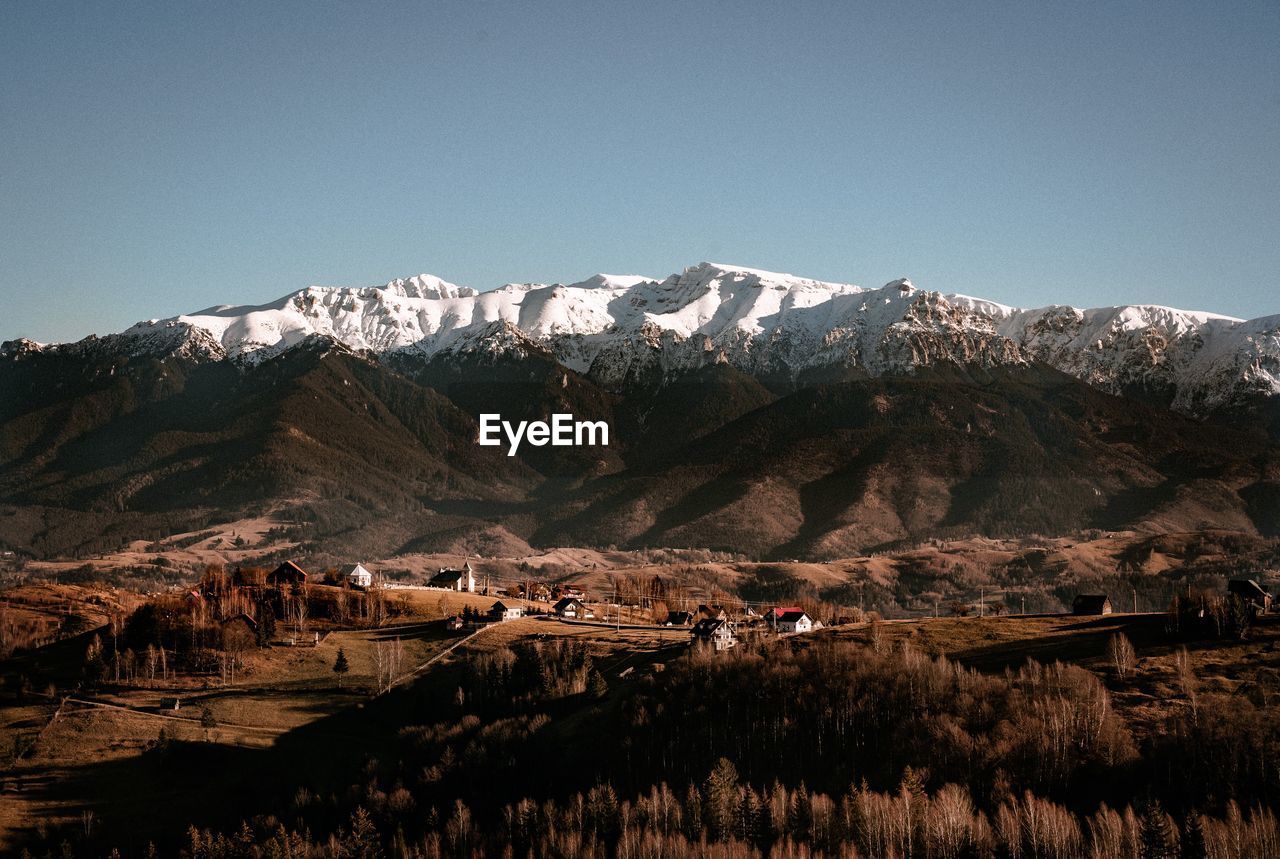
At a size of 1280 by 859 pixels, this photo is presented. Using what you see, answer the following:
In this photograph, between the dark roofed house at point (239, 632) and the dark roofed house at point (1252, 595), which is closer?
the dark roofed house at point (1252, 595)

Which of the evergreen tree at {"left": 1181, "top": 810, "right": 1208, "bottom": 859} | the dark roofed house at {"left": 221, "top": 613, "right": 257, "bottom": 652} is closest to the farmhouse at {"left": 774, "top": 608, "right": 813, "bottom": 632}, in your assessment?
the dark roofed house at {"left": 221, "top": 613, "right": 257, "bottom": 652}

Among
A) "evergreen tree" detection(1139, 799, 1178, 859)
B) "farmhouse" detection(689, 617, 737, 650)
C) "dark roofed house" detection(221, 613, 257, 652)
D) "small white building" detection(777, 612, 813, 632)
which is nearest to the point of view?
"evergreen tree" detection(1139, 799, 1178, 859)

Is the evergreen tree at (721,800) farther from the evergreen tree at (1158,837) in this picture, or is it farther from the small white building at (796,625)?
the small white building at (796,625)

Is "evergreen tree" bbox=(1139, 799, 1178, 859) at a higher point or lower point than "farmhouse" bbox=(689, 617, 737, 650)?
lower

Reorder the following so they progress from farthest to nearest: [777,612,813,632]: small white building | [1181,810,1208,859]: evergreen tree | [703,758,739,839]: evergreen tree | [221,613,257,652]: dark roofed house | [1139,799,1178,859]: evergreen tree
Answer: [777,612,813,632]: small white building < [221,613,257,652]: dark roofed house < [703,758,739,839]: evergreen tree < [1139,799,1178,859]: evergreen tree < [1181,810,1208,859]: evergreen tree

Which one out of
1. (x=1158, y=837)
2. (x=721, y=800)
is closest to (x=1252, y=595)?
(x=1158, y=837)

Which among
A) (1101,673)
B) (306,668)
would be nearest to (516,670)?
(306,668)

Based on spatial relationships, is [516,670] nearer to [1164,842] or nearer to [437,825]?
[437,825]

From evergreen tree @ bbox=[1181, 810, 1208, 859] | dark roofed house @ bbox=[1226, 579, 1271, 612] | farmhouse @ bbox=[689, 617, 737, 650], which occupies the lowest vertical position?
evergreen tree @ bbox=[1181, 810, 1208, 859]

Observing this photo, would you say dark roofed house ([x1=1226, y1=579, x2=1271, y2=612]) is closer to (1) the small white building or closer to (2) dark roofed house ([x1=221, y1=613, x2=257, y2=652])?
(1) the small white building

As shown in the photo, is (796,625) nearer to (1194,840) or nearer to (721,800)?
(721,800)

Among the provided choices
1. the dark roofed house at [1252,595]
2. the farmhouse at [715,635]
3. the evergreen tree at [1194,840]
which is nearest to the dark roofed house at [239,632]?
the farmhouse at [715,635]
